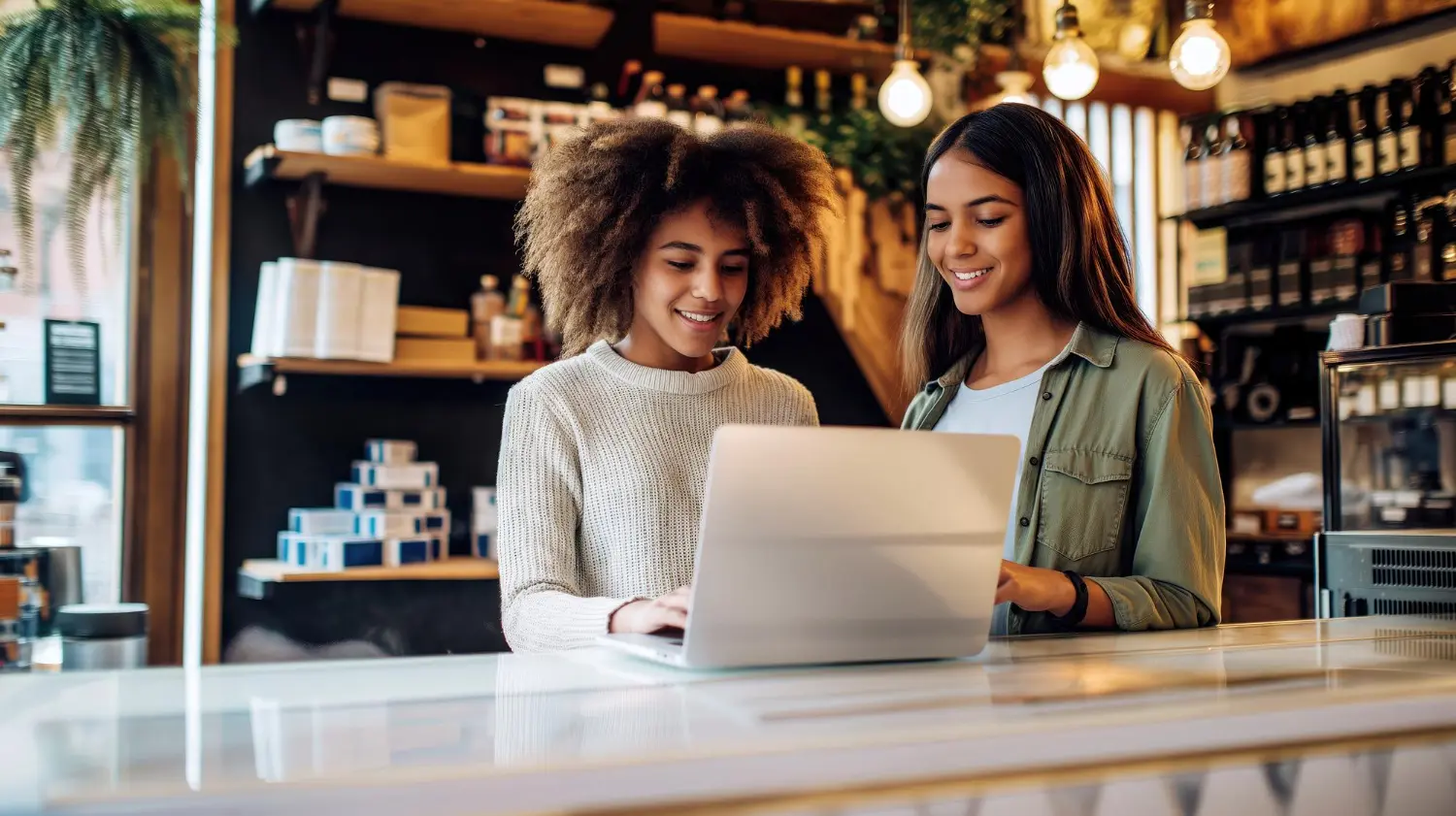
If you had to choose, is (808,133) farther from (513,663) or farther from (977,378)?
(513,663)

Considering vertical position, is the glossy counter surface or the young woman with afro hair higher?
the young woman with afro hair

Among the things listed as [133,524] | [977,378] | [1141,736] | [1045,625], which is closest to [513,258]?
[133,524]

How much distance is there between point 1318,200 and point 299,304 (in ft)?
9.89

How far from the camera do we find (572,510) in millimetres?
1632

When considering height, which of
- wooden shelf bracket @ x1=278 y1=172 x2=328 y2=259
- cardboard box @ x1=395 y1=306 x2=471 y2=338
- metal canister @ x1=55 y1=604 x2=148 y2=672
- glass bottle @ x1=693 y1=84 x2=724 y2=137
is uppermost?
glass bottle @ x1=693 y1=84 x2=724 y2=137

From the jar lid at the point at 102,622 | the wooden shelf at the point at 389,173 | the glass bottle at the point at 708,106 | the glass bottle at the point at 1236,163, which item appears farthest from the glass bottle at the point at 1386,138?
the jar lid at the point at 102,622

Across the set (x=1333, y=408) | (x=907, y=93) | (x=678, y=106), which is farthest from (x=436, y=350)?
(x=1333, y=408)

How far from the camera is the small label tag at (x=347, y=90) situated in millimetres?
3424

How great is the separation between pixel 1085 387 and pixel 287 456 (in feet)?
7.96

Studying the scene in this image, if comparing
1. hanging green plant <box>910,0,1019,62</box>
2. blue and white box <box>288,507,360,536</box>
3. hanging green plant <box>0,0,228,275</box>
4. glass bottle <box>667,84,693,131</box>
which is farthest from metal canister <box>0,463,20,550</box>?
hanging green plant <box>910,0,1019,62</box>

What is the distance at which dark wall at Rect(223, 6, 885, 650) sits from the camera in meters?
3.40

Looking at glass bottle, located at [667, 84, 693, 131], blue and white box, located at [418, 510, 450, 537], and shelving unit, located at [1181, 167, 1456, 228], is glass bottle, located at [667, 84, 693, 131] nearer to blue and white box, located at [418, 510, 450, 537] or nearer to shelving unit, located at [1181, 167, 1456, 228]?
blue and white box, located at [418, 510, 450, 537]

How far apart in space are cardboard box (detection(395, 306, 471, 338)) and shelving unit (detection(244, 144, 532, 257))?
Result: 0.95 ft

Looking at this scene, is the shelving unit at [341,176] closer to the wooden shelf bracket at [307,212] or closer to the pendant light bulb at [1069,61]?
the wooden shelf bracket at [307,212]
